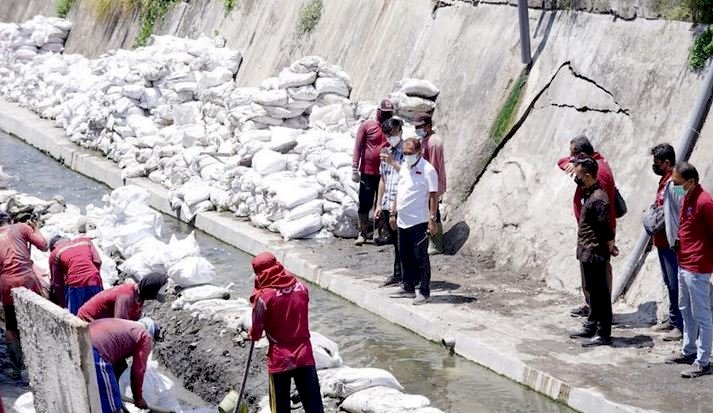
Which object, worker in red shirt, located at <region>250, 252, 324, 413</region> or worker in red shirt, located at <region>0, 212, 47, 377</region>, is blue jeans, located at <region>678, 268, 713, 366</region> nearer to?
worker in red shirt, located at <region>250, 252, 324, 413</region>

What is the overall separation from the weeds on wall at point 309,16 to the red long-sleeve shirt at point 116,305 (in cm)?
976

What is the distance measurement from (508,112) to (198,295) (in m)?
3.87

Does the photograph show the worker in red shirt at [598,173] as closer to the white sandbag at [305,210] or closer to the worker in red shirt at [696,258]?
the worker in red shirt at [696,258]

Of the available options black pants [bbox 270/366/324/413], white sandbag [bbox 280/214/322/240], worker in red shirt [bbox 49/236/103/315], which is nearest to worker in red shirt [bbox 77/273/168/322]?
worker in red shirt [bbox 49/236/103/315]

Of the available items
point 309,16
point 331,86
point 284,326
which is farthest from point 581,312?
point 309,16

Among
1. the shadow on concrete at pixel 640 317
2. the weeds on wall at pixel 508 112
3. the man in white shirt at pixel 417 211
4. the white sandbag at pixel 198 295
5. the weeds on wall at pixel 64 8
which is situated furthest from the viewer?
the weeds on wall at pixel 64 8

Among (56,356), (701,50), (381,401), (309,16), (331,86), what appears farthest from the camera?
(309,16)

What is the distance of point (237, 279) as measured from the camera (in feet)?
39.9

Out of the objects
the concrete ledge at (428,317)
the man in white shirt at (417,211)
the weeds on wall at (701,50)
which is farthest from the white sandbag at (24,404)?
the weeds on wall at (701,50)

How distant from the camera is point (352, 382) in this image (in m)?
8.34

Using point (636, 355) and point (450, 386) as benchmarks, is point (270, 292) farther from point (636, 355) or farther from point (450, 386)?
point (636, 355)

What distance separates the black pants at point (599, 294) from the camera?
30.2 feet

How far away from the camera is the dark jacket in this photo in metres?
9.15

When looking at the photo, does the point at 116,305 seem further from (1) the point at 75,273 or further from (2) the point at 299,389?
(2) the point at 299,389
